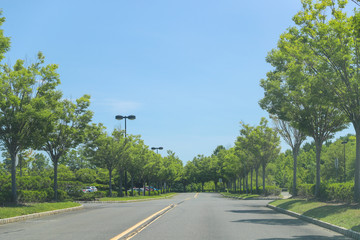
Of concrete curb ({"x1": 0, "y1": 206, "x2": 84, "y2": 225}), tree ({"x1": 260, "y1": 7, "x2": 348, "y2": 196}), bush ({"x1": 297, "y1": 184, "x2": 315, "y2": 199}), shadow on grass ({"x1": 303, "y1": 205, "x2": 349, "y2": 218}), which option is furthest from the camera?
bush ({"x1": 297, "y1": 184, "x2": 315, "y2": 199})

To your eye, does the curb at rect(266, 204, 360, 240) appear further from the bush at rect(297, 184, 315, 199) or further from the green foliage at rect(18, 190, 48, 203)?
the green foliage at rect(18, 190, 48, 203)

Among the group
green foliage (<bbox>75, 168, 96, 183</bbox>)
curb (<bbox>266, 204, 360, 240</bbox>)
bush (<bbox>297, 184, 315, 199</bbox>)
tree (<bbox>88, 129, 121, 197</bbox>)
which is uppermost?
tree (<bbox>88, 129, 121, 197</bbox>)

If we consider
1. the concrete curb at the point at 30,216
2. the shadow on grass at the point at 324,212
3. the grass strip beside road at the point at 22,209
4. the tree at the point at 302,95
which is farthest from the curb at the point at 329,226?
the grass strip beside road at the point at 22,209

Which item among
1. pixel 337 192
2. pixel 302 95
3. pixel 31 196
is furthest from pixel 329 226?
pixel 31 196

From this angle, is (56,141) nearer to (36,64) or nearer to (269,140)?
(36,64)

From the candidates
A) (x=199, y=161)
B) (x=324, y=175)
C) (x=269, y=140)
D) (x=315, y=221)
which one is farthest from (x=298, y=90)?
(x=199, y=161)

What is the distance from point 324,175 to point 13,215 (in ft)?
244

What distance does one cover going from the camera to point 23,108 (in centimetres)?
2117

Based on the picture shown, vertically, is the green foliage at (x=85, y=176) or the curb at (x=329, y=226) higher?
the green foliage at (x=85, y=176)

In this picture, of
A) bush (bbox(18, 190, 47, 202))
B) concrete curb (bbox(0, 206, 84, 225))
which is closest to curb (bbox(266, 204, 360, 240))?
concrete curb (bbox(0, 206, 84, 225))

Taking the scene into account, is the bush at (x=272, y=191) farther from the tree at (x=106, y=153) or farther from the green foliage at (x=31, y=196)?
the green foliage at (x=31, y=196)

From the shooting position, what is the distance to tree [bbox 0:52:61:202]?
21.0m

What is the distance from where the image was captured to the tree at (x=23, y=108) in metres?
21.0

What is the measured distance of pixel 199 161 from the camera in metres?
125
